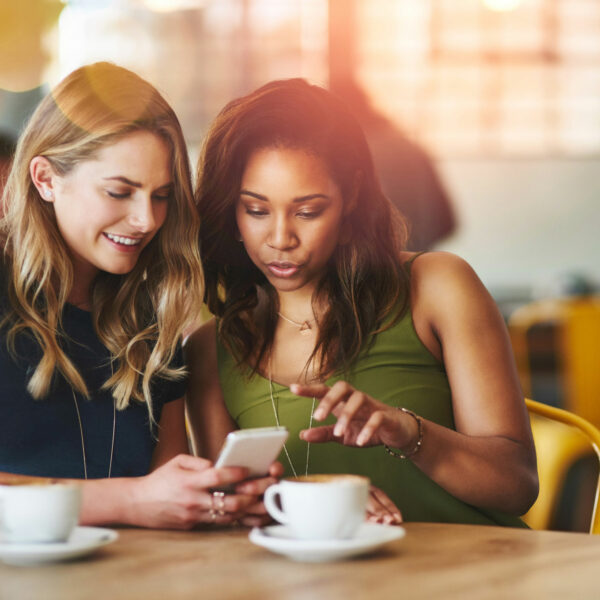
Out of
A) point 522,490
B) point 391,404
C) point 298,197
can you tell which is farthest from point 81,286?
point 522,490

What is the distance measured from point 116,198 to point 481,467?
64 centimetres

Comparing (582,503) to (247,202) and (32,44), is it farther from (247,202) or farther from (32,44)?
(32,44)

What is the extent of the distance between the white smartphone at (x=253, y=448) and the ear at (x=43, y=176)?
1.97 feet

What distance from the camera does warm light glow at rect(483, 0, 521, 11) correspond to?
5199 mm

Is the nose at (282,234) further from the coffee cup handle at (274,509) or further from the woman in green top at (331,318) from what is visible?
the coffee cup handle at (274,509)

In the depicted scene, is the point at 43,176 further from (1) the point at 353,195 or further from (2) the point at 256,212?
(1) the point at 353,195

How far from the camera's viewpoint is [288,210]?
53.0 inches

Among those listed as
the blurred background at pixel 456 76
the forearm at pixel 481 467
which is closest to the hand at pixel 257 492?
the forearm at pixel 481 467

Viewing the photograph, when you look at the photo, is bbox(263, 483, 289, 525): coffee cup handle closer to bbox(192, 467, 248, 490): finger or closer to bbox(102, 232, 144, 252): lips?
bbox(192, 467, 248, 490): finger

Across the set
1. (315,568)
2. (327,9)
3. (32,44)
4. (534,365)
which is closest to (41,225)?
(315,568)

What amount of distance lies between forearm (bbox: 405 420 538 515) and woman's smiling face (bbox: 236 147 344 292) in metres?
0.35

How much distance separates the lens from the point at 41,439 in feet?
4.35

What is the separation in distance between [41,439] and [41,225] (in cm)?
32

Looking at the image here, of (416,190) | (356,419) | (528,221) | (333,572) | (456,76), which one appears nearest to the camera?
(333,572)
